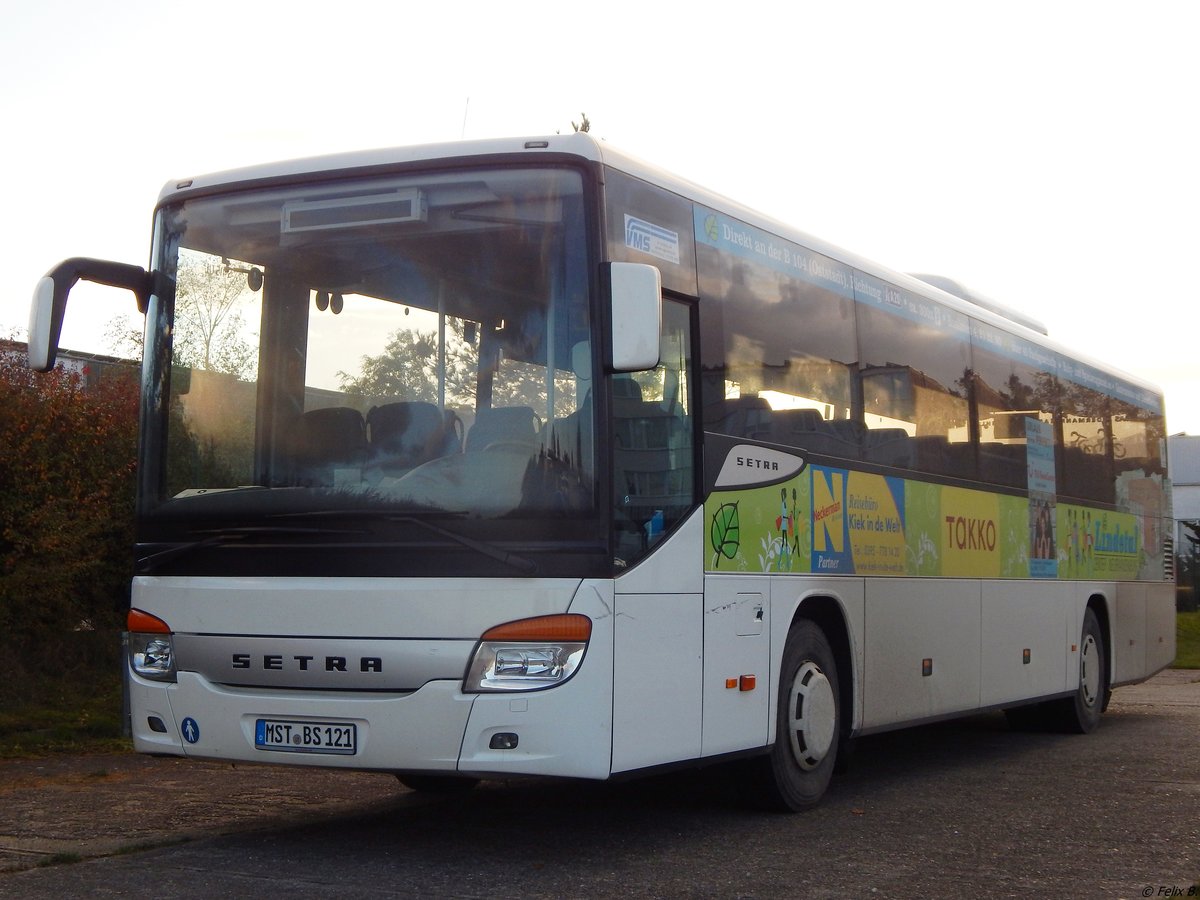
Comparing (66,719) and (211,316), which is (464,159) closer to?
(211,316)

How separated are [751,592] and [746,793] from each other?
4.04 ft

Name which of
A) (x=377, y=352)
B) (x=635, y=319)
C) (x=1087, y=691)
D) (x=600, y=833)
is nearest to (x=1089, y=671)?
(x=1087, y=691)

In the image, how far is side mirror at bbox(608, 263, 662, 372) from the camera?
264 inches

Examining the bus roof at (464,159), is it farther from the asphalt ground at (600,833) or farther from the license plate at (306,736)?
the asphalt ground at (600,833)

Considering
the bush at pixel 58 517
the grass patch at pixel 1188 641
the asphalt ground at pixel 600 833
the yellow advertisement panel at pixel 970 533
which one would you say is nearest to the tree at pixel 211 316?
the asphalt ground at pixel 600 833

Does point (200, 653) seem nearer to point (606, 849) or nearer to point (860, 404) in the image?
point (606, 849)

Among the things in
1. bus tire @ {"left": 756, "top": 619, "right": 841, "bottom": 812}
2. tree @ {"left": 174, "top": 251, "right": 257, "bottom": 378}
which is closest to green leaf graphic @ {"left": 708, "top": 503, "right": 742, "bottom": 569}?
bus tire @ {"left": 756, "top": 619, "right": 841, "bottom": 812}

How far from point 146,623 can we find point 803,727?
366cm

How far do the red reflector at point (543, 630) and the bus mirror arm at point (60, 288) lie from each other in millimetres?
2591

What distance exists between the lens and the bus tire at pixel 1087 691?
14.0 meters

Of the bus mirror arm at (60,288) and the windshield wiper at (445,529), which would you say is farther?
the bus mirror arm at (60,288)

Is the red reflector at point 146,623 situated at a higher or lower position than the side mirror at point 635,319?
lower

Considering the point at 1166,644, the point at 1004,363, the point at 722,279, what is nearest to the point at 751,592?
the point at 722,279

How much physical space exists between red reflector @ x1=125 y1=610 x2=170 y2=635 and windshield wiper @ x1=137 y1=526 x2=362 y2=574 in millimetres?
215
